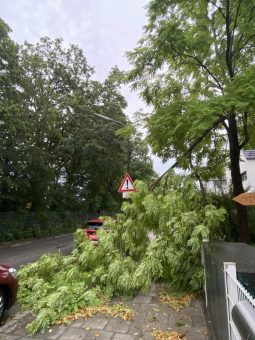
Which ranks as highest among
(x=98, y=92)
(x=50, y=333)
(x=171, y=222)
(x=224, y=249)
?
(x=98, y=92)

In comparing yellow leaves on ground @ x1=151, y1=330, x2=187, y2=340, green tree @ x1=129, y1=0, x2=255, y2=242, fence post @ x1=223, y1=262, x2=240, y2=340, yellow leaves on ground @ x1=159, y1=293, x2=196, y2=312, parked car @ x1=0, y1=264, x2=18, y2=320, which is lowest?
yellow leaves on ground @ x1=151, y1=330, x2=187, y2=340

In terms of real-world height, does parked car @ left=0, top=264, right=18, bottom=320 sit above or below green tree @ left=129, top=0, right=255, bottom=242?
below

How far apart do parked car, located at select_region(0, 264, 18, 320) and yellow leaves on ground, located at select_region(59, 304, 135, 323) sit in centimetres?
122

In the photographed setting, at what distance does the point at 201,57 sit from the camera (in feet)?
29.7

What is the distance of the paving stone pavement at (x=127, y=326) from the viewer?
14.3ft

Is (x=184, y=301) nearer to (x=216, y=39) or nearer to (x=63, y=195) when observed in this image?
(x=216, y=39)

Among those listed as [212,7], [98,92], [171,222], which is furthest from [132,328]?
[98,92]

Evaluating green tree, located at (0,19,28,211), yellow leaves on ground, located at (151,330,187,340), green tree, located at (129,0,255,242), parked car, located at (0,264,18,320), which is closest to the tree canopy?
green tree, located at (0,19,28,211)

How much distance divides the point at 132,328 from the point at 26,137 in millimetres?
14885

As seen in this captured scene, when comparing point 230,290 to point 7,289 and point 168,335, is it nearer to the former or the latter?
point 168,335

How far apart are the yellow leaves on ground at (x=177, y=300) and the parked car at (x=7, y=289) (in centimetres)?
271

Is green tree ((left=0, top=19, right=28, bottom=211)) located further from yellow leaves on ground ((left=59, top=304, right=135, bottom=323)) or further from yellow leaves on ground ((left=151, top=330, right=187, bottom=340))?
yellow leaves on ground ((left=151, top=330, right=187, bottom=340))

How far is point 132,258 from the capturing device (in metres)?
7.18

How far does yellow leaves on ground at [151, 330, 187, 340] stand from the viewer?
4238 mm
